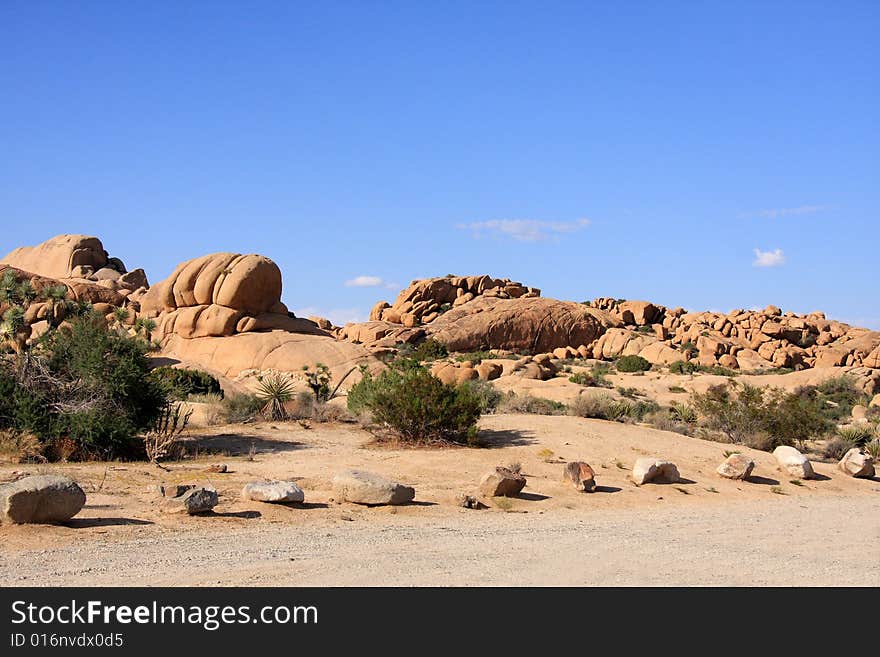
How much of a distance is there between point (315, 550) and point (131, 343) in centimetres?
1018

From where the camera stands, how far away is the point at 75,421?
51.5ft

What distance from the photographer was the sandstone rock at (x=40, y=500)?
9.32 m

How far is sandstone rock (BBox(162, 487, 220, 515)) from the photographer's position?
10789mm

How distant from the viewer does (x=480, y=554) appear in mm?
9102

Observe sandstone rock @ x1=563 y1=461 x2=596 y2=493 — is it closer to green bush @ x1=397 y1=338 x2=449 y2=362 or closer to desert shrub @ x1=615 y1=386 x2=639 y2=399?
desert shrub @ x1=615 y1=386 x2=639 y2=399

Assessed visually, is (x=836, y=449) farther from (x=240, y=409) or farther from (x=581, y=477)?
(x=240, y=409)

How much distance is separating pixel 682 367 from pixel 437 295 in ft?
78.4

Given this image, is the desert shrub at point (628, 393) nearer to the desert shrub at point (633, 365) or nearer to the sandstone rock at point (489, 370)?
the sandstone rock at point (489, 370)

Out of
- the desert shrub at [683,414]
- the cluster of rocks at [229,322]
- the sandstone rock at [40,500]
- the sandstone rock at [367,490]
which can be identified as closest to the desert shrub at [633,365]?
the cluster of rocks at [229,322]

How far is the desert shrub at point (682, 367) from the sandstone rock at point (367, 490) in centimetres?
4297

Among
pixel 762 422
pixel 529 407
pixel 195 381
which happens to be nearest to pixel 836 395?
pixel 762 422

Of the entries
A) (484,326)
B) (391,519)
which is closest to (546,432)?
(391,519)

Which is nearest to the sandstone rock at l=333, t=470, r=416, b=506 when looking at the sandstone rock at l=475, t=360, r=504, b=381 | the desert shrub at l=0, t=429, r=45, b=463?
the desert shrub at l=0, t=429, r=45, b=463
